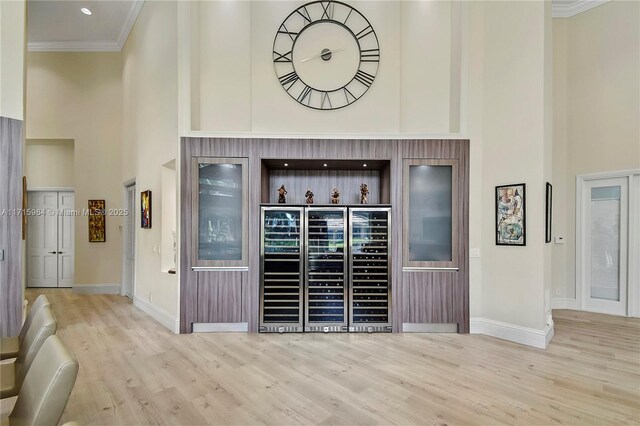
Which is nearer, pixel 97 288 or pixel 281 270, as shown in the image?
pixel 281 270

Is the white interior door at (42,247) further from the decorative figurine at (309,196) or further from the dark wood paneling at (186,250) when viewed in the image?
the decorative figurine at (309,196)

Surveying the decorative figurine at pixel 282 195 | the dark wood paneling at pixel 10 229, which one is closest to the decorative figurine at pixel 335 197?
the decorative figurine at pixel 282 195

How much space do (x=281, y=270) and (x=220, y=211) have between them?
109 centimetres

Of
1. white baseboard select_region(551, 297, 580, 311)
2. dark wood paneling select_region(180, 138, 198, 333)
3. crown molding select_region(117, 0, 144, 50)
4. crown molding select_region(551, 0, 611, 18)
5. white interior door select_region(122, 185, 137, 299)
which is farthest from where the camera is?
white interior door select_region(122, 185, 137, 299)

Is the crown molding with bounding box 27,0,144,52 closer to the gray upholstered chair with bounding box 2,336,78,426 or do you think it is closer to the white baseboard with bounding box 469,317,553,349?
the gray upholstered chair with bounding box 2,336,78,426

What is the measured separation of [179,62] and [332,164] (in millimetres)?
2356

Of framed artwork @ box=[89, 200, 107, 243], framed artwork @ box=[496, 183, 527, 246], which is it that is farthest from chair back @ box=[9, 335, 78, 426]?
framed artwork @ box=[89, 200, 107, 243]

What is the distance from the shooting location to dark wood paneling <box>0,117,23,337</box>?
3264mm

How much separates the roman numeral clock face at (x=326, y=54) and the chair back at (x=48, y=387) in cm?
358

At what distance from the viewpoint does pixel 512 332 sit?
3.61 meters

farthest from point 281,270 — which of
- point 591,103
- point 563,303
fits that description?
point 591,103

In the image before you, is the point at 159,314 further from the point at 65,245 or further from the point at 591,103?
the point at 591,103

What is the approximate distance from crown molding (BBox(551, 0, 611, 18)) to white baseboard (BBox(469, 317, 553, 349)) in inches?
199

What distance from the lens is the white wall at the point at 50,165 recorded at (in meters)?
6.53
